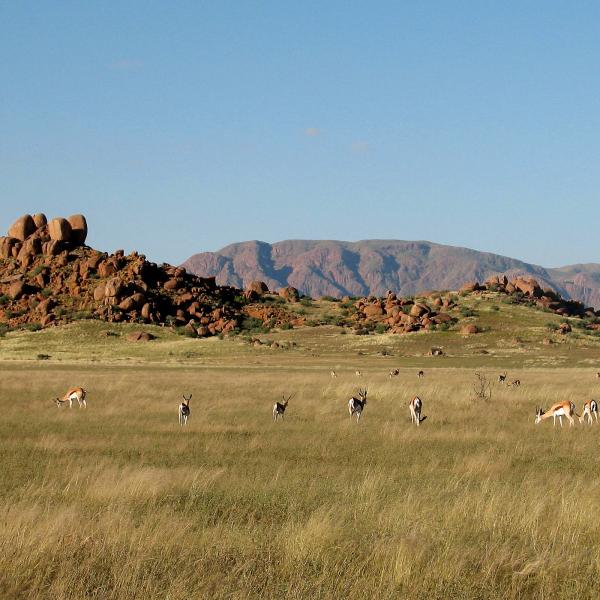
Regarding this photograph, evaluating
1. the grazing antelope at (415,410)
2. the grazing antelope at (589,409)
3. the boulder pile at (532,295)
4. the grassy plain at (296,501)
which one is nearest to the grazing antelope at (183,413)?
the grassy plain at (296,501)

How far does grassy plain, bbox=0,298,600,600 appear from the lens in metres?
7.07

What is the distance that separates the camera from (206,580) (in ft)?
22.8

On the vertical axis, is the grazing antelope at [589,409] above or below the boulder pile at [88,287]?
below

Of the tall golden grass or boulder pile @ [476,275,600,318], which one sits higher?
boulder pile @ [476,275,600,318]

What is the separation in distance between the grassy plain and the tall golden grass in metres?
0.03

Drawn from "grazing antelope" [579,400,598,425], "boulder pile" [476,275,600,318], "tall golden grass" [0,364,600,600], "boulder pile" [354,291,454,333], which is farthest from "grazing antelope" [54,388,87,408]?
"boulder pile" [476,275,600,318]

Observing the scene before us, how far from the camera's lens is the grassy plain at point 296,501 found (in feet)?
23.2

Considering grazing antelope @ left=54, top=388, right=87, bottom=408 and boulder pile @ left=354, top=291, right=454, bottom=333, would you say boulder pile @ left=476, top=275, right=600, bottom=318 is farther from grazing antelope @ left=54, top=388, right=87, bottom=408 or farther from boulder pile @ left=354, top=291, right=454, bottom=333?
grazing antelope @ left=54, top=388, right=87, bottom=408

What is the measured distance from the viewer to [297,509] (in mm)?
10281

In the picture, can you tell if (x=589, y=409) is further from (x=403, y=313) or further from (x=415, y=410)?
(x=403, y=313)

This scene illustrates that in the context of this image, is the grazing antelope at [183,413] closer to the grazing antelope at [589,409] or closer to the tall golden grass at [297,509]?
the tall golden grass at [297,509]

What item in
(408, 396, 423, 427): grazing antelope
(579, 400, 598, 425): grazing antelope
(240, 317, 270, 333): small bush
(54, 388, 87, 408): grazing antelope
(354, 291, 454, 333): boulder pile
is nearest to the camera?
(408, 396, 423, 427): grazing antelope

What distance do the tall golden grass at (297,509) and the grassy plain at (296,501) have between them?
3cm

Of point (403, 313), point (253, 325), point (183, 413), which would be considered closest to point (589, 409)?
point (183, 413)
